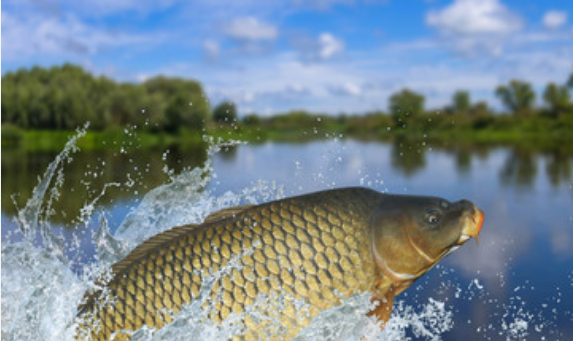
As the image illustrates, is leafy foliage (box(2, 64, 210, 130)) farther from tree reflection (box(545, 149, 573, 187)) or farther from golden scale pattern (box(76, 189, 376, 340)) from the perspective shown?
golden scale pattern (box(76, 189, 376, 340))

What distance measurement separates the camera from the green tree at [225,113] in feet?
17.1

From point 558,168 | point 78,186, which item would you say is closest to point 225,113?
point 78,186

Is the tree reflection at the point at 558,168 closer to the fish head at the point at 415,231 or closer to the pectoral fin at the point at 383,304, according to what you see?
the fish head at the point at 415,231

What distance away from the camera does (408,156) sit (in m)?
6.51

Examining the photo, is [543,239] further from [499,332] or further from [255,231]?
[255,231]

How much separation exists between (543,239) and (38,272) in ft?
30.9

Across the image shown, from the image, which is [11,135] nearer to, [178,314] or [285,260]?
[178,314]

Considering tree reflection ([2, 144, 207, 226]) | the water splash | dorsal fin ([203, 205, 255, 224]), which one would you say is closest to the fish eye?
the water splash

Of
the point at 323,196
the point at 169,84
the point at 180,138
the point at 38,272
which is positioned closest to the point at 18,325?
the point at 38,272

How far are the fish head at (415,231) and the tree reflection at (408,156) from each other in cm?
163

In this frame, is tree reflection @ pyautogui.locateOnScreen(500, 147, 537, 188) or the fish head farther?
tree reflection @ pyautogui.locateOnScreen(500, 147, 537, 188)

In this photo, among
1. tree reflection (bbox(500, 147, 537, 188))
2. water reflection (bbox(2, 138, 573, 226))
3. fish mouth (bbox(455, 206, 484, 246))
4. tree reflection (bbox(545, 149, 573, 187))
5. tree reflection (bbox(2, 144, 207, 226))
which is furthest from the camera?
tree reflection (bbox(545, 149, 573, 187))

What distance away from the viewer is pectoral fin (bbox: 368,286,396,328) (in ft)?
10.0

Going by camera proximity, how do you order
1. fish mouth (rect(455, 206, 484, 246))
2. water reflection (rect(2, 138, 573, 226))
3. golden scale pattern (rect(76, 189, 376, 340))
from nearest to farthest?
golden scale pattern (rect(76, 189, 376, 340)) → fish mouth (rect(455, 206, 484, 246)) → water reflection (rect(2, 138, 573, 226))
